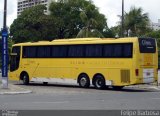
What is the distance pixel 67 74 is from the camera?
1335 inches

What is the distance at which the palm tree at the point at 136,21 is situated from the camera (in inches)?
2349

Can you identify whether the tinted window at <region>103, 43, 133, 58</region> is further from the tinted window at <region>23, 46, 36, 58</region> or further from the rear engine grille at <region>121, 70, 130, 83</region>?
the tinted window at <region>23, 46, 36, 58</region>

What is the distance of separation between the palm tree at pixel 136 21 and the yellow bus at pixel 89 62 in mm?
24556

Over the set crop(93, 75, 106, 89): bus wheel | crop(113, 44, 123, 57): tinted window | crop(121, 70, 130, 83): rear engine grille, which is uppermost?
crop(113, 44, 123, 57): tinted window

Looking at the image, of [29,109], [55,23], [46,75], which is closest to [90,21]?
[55,23]

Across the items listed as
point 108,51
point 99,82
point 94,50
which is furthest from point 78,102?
point 94,50

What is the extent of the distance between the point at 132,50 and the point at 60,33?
53.5 metres

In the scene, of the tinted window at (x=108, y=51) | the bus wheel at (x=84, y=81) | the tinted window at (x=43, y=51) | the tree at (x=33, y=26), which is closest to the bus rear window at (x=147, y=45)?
the tinted window at (x=108, y=51)

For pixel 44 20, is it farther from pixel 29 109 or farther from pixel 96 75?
pixel 29 109

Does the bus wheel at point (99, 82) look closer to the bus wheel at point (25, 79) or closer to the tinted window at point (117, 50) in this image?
the tinted window at point (117, 50)

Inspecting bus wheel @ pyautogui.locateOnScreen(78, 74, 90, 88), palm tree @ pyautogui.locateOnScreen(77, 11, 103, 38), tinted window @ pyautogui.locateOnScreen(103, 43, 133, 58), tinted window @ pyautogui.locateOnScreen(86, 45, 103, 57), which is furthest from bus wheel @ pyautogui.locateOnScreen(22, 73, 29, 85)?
palm tree @ pyautogui.locateOnScreen(77, 11, 103, 38)

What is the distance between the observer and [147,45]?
30.4 metres

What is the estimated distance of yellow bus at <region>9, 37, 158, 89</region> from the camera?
29.9 meters

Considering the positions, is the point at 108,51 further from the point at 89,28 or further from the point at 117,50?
the point at 89,28
